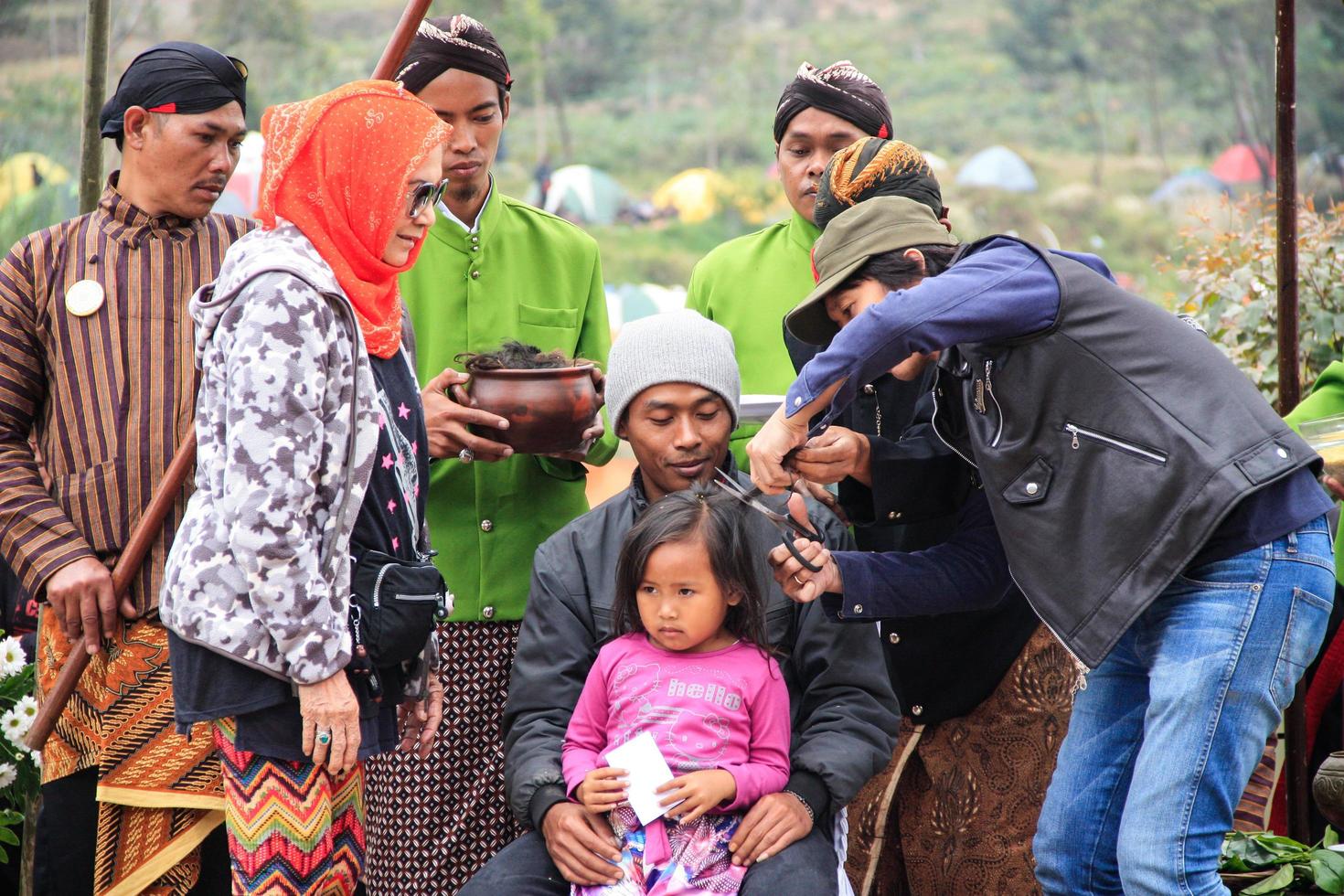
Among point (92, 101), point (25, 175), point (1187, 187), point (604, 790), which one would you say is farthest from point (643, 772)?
point (1187, 187)

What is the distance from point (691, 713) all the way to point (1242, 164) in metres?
18.7

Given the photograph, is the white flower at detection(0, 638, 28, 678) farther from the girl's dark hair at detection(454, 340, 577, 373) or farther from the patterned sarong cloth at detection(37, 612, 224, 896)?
the girl's dark hair at detection(454, 340, 577, 373)

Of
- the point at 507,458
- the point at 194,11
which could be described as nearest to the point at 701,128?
the point at 194,11

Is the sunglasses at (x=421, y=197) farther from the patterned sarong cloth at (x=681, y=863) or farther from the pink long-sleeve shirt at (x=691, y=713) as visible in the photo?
the patterned sarong cloth at (x=681, y=863)

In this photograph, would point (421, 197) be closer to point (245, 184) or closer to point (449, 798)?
point (449, 798)

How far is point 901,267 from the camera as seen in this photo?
2.75m

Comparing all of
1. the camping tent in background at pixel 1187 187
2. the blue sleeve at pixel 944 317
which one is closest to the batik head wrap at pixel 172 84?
the blue sleeve at pixel 944 317

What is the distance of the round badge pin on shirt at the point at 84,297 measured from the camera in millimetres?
3053

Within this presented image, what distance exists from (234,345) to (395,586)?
505mm

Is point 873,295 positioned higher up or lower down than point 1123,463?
higher up

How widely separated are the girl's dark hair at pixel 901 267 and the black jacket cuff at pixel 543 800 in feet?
3.88

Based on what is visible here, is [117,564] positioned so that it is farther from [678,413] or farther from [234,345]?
[678,413]

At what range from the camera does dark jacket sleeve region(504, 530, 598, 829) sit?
9.37 ft

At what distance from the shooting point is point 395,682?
2.58 m
